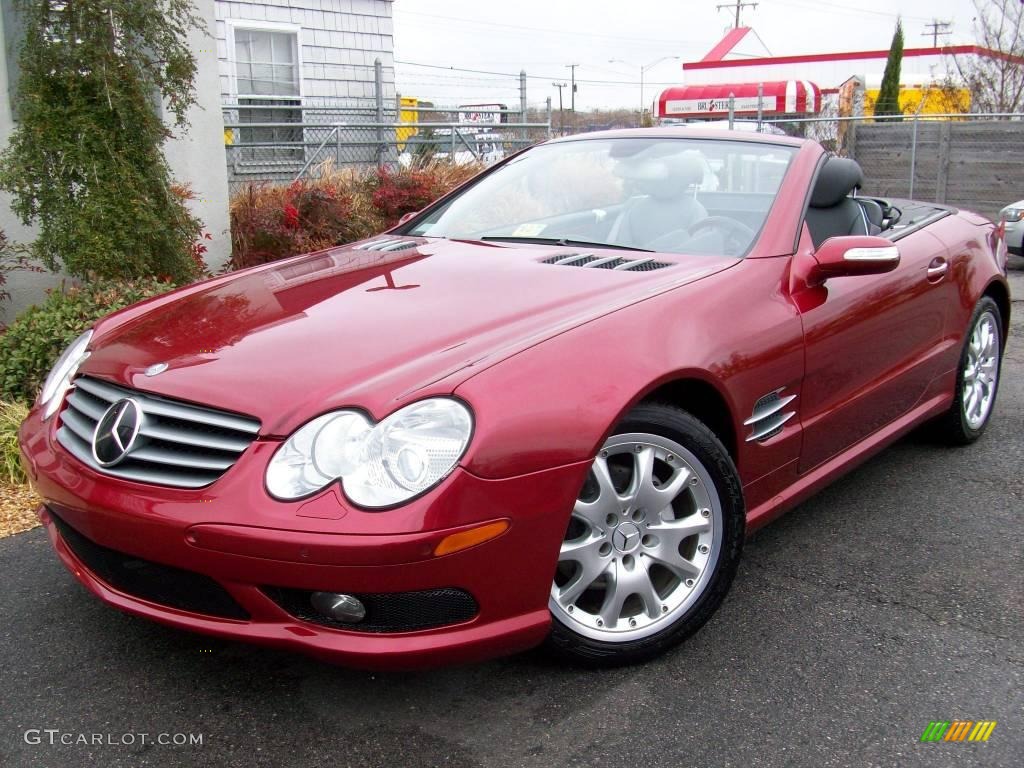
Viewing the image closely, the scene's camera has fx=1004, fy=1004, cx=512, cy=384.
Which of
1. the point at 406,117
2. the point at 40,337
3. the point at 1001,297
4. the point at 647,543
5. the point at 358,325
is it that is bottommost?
the point at 647,543

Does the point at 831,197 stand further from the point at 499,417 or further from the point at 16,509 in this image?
the point at 16,509

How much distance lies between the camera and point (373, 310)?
2.92 m

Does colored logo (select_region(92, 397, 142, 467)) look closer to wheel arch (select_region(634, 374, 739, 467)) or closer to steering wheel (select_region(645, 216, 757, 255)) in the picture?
wheel arch (select_region(634, 374, 739, 467))

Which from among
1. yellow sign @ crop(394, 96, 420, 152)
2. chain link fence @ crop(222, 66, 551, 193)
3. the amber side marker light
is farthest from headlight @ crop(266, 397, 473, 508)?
yellow sign @ crop(394, 96, 420, 152)

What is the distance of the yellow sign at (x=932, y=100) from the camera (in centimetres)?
2294

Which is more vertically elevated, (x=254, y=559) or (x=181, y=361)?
(x=181, y=361)

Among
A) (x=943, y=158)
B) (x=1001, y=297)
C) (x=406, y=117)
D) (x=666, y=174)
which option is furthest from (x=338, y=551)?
(x=406, y=117)

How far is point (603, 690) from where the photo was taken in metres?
2.67

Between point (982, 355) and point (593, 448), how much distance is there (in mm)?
3026

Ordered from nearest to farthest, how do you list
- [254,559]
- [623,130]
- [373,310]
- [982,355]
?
[254,559] → [373,310] → [623,130] → [982,355]

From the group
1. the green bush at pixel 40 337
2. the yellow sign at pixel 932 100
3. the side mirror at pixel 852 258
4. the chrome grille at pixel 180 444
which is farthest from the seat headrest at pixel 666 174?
the yellow sign at pixel 932 100

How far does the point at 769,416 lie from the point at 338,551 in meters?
1.52

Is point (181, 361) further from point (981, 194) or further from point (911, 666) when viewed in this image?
point (981, 194)

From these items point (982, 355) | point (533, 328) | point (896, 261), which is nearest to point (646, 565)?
point (533, 328)
